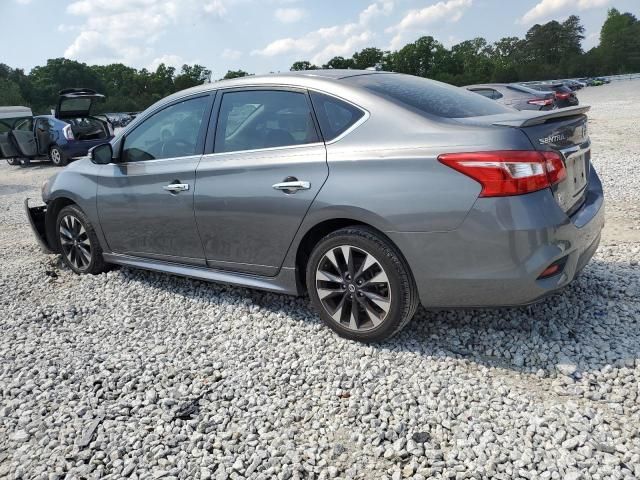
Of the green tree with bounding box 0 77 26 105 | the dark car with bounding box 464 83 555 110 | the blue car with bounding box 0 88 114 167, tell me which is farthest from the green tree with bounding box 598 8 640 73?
the blue car with bounding box 0 88 114 167

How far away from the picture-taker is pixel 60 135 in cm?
1520

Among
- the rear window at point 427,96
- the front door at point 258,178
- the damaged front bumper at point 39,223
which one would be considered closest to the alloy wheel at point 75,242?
the damaged front bumper at point 39,223

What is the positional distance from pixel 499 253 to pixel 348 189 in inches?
36.7

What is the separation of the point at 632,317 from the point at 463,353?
1203 mm

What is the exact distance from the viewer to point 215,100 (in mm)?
4023

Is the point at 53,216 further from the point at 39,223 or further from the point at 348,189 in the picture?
the point at 348,189

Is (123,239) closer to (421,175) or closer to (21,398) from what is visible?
(21,398)

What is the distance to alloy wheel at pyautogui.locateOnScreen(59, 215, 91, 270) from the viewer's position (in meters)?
5.09

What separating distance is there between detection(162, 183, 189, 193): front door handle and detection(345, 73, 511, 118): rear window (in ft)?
4.72

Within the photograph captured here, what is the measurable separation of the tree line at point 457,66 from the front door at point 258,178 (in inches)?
2890

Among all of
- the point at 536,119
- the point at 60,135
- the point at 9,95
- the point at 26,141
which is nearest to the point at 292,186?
the point at 536,119

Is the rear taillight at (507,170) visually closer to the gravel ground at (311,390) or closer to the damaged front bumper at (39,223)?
the gravel ground at (311,390)

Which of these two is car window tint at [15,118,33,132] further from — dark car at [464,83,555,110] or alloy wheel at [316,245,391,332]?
alloy wheel at [316,245,391,332]

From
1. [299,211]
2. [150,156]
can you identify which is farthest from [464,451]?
[150,156]
